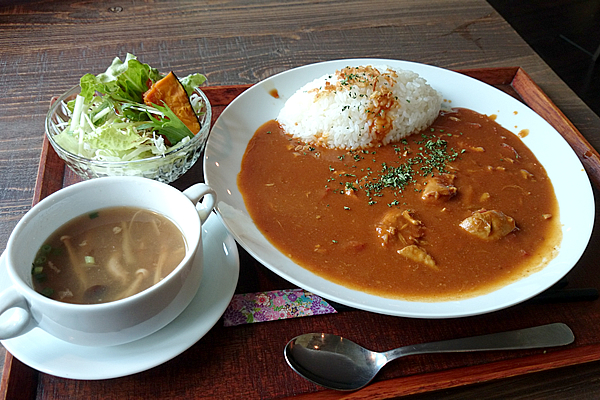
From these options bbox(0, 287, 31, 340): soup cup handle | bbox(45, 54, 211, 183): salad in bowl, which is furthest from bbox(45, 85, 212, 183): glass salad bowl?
bbox(0, 287, 31, 340): soup cup handle

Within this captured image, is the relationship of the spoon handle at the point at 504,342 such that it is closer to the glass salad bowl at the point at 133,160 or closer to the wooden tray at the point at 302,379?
the wooden tray at the point at 302,379

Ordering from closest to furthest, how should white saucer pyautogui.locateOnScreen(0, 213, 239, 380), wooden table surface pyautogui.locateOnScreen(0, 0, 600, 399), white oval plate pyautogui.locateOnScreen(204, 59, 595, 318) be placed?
1. white saucer pyautogui.locateOnScreen(0, 213, 239, 380)
2. white oval plate pyautogui.locateOnScreen(204, 59, 595, 318)
3. wooden table surface pyautogui.locateOnScreen(0, 0, 600, 399)

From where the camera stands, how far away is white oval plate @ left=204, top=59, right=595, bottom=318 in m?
1.39

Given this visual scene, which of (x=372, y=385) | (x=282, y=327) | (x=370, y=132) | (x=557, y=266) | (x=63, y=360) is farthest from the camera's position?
(x=370, y=132)

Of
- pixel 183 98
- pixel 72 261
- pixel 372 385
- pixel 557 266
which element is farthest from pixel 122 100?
pixel 557 266

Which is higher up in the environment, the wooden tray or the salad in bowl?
the salad in bowl

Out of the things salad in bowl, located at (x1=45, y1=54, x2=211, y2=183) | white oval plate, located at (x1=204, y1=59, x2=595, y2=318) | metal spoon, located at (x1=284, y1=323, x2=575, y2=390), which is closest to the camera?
metal spoon, located at (x1=284, y1=323, x2=575, y2=390)

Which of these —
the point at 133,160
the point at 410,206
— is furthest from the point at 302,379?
the point at 133,160

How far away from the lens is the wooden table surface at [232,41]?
2365 millimetres

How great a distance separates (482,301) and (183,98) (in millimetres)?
1275

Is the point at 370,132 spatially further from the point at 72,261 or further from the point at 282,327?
the point at 72,261

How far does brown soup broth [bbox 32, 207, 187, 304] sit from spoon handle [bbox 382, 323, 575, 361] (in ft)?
2.21

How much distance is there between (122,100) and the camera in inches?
71.4

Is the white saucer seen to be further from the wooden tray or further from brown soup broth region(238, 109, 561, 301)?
brown soup broth region(238, 109, 561, 301)
